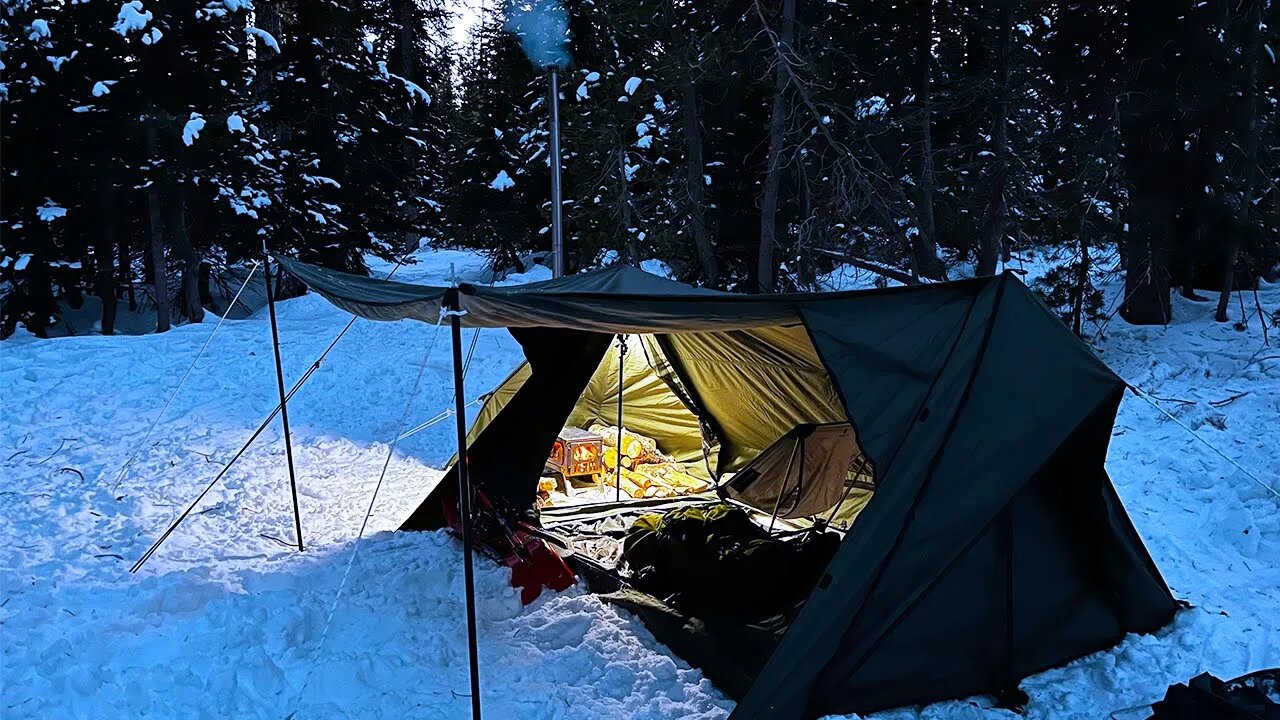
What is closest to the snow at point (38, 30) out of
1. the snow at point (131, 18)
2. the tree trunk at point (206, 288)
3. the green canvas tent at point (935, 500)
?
the snow at point (131, 18)

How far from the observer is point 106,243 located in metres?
13.0

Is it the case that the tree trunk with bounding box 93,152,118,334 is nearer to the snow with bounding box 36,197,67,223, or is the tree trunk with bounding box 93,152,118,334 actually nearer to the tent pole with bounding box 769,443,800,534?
the snow with bounding box 36,197,67,223

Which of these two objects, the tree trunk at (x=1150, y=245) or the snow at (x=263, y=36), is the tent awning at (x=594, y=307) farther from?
the snow at (x=263, y=36)

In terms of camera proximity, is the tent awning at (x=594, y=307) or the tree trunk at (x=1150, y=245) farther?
the tree trunk at (x=1150, y=245)

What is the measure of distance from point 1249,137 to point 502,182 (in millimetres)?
12832

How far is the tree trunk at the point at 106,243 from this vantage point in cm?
1249

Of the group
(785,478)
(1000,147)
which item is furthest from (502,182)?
(785,478)

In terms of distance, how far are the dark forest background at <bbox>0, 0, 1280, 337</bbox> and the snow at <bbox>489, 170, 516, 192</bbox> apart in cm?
7

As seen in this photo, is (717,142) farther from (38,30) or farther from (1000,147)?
(38,30)

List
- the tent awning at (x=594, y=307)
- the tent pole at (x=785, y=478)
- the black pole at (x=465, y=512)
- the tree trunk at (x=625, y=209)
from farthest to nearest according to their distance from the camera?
the tree trunk at (x=625, y=209)
the tent pole at (x=785, y=478)
the tent awning at (x=594, y=307)
the black pole at (x=465, y=512)

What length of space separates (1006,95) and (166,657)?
403 inches

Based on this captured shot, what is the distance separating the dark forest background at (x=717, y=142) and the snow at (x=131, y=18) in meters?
0.04

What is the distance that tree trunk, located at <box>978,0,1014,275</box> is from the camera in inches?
388

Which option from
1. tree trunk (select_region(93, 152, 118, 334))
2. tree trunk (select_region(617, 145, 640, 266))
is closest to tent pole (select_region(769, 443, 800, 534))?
tree trunk (select_region(617, 145, 640, 266))
